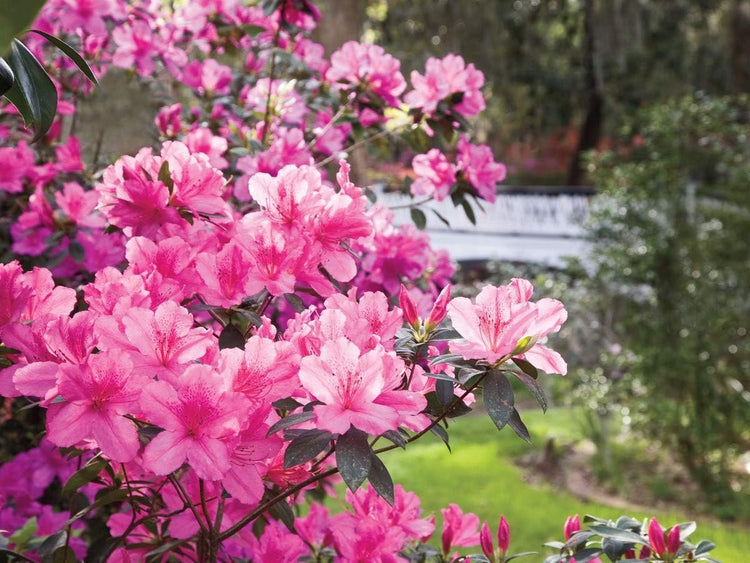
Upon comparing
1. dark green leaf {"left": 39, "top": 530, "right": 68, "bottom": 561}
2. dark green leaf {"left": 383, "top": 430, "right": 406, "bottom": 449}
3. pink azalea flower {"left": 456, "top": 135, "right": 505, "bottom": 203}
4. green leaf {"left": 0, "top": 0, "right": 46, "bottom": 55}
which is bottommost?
dark green leaf {"left": 39, "top": 530, "right": 68, "bottom": 561}

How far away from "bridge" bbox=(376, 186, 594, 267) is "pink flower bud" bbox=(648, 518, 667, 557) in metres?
7.52

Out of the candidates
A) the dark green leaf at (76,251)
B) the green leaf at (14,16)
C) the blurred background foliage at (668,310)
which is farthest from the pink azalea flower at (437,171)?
the blurred background foliage at (668,310)

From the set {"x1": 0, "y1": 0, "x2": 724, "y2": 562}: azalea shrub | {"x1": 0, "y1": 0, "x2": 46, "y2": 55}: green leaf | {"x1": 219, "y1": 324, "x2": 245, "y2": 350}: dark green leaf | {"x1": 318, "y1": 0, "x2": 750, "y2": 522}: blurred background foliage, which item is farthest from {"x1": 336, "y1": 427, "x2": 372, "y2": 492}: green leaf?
{"x1": 318, "y1": 0, "x2": 750, "y2": 522}: blurred background foliage

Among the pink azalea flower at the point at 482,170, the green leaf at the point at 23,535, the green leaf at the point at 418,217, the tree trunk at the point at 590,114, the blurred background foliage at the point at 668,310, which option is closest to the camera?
the green leaf at the point at 23,535

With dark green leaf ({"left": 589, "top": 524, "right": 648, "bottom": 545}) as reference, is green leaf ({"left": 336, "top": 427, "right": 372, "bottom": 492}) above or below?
above

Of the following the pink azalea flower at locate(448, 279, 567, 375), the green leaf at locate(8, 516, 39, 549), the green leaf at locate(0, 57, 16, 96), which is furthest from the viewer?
the green leaf at locate(8, 516, 39, 549)

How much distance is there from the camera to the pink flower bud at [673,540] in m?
0.90

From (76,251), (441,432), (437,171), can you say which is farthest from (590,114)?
(441,432)

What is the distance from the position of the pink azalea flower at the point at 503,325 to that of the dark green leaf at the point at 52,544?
0.54 m

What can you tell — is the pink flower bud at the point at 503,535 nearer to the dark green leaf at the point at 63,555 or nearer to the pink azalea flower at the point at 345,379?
the pink azalea flower at the point at 345,379

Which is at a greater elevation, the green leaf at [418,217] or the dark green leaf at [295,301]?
the green leaf at [418,217]

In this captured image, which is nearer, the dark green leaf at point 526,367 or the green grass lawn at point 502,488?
the dark green leaf at point 526,367

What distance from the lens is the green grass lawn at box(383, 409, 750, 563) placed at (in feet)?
11.3

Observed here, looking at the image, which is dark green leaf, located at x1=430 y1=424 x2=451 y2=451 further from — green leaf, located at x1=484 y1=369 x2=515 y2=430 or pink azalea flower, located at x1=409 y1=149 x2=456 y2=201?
pink azalea flower, located at x1=409 y1=149 x2=456 y2=201
